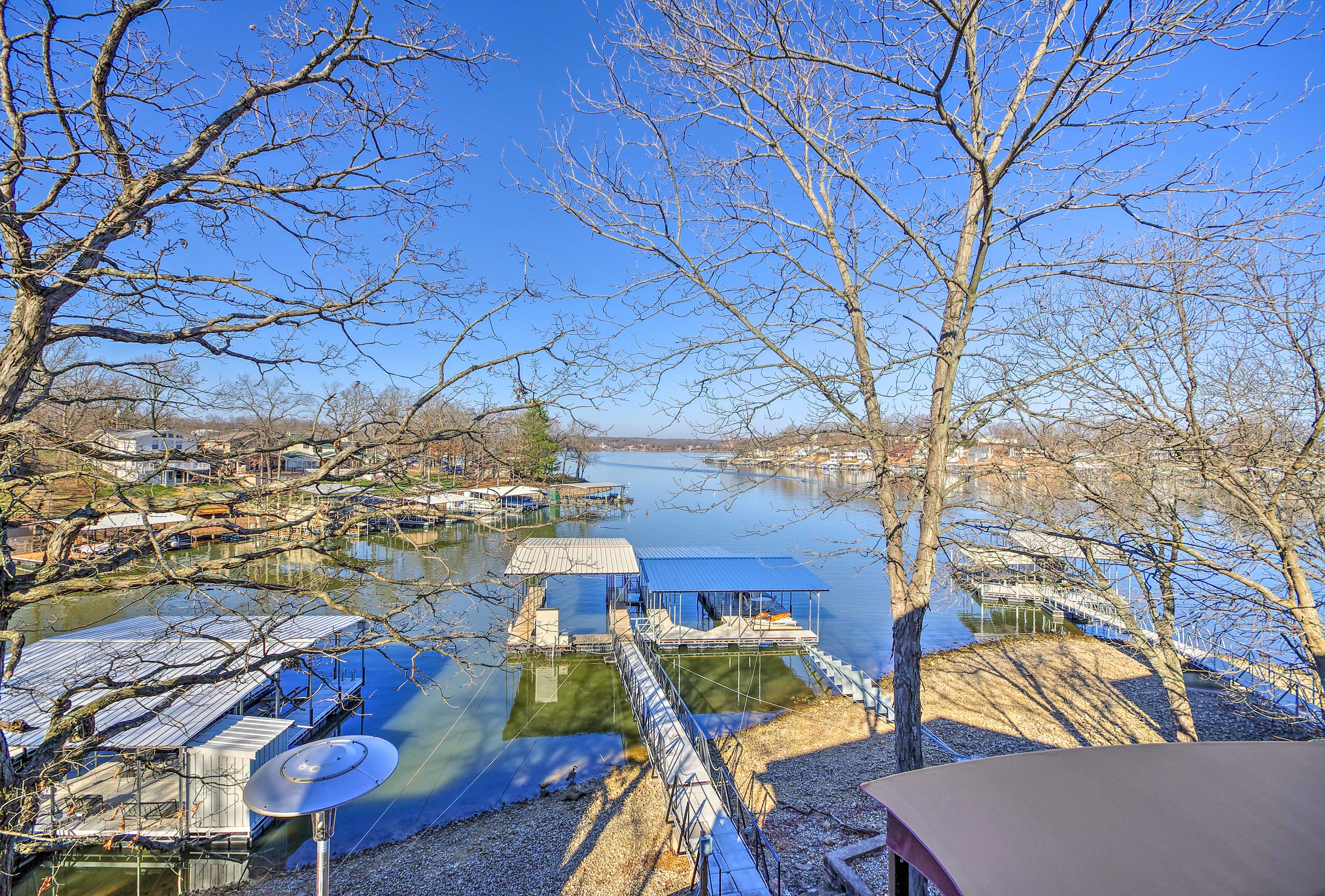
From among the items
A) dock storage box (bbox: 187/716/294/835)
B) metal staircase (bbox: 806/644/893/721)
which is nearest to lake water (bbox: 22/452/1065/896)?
dock storage box (bbox: 187/716/294/835)

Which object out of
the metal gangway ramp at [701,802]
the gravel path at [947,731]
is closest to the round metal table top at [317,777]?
the metal gangway ramp at [701,802]

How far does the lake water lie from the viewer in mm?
7453

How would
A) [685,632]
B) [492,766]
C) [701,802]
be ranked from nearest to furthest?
1. [701,802]
2. [492,766]
3. [685,632]

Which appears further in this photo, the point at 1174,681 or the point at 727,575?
the point at 727,575

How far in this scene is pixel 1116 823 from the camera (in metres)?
2.00

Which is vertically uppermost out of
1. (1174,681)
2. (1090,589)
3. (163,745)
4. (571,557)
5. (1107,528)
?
(1107,528)

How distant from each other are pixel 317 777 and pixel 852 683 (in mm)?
12527

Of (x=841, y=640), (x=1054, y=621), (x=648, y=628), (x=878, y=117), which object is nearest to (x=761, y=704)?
(x=648, y=628)

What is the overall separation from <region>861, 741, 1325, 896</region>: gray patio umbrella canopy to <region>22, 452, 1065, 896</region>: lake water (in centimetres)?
144

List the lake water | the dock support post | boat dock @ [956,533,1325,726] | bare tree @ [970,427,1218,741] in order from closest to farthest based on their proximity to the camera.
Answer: the dock support post → bare tree @ [970,427,1218,741] → boat dock @ [956,533,1325,726] → the lake water

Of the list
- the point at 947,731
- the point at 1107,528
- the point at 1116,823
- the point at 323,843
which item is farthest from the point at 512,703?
the point at 1116,823

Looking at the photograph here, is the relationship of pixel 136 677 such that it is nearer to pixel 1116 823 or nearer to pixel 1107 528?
pixel 1116 823

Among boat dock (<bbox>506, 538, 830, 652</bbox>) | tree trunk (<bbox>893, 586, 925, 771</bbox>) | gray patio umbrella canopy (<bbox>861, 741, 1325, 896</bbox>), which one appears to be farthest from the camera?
boat dock (<bbox>506, 538, 830, 652</bbox>)

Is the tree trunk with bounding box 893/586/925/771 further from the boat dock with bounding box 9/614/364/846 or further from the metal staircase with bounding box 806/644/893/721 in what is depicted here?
the metal staircase with bounding box 806/644/893/721
